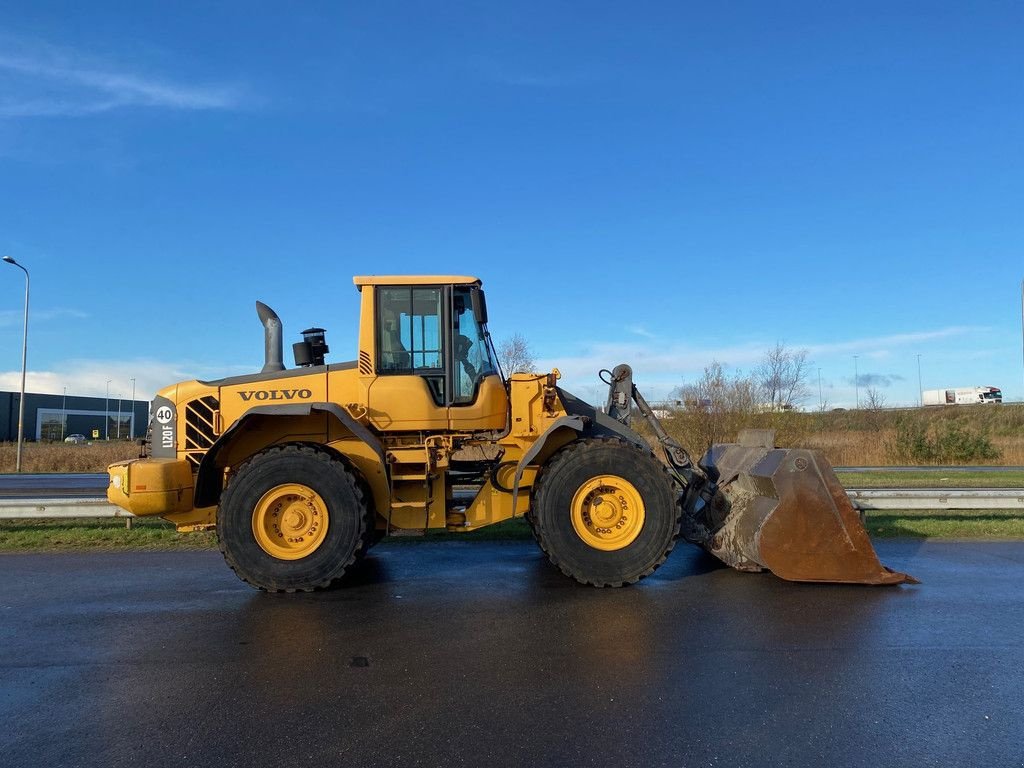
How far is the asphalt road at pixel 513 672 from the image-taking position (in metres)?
3.38

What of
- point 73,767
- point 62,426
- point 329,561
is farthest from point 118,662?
point 62,426

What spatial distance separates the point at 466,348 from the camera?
23.4ft

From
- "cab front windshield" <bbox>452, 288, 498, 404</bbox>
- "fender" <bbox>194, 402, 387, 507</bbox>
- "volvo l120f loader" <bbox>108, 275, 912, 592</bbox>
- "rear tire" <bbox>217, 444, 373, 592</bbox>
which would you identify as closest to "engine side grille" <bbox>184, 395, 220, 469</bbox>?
"volvo l120f loader" <bbox>108, 275, 912, 592</bbox>

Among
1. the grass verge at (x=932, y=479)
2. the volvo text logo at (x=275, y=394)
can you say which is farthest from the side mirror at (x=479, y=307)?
the grass verge at (x=932, y=479)

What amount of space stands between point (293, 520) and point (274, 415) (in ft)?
3.38

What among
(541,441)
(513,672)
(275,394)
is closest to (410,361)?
(275,394)

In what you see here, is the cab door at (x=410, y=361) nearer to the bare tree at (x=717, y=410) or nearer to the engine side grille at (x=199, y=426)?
the engine side grille at (x=199, y=426)

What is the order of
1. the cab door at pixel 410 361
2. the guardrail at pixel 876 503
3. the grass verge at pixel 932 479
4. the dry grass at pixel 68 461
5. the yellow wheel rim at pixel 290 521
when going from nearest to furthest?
the yellow wheel rim at pixel 290 521 < the cab door at pixel 410 361 < the guardrail at pixel 876 503 < the grass verge at pixel 932 479 < the dry grass at pixel 68 461

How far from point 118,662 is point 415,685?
2037 mm

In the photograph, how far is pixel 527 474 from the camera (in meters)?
7.08

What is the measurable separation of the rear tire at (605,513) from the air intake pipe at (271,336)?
324 cm

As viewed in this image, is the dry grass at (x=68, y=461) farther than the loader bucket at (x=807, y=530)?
Yes

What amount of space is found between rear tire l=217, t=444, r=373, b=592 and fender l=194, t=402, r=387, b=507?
326 mm

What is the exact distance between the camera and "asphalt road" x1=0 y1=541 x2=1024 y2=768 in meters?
3.38
